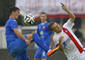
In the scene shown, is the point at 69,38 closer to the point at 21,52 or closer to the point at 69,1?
the point at 21,52

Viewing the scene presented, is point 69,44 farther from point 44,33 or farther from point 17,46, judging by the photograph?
point 44,33

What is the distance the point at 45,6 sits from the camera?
1443 centimetres

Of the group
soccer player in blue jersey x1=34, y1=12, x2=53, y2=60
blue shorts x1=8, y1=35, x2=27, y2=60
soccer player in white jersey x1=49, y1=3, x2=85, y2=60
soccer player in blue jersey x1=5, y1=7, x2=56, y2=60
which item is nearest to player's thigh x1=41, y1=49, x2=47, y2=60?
soccer player in blue jersey x1=34, y1=12, x2=53, y2=60

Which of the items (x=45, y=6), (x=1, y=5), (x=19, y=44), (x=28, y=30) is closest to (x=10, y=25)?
(x=19, y=44)

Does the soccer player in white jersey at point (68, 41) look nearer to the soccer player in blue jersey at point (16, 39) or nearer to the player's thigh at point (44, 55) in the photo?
the soccer player in blue jersey at point (16, 39)

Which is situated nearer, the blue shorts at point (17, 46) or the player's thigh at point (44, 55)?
the blue shorts at point (17, 46)

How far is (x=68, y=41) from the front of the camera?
7.93 m

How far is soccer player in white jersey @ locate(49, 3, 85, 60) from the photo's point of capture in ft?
25.5

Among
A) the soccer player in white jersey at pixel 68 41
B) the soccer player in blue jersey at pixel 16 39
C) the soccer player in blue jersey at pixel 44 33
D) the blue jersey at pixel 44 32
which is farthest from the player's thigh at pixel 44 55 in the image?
the soccer player in white jersey at pixel 68 41

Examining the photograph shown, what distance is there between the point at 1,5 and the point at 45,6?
258 inches

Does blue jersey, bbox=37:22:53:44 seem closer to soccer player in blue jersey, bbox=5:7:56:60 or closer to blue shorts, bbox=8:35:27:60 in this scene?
soccer player in blue jersey, bbox=5:7:56:60

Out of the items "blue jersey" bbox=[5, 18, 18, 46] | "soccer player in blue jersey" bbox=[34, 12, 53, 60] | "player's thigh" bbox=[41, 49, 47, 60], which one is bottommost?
"player's thigh" bbox=[41, 49, 47, 60]

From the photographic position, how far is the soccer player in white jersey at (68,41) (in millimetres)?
7767

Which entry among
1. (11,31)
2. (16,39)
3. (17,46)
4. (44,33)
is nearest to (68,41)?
(17,46)
